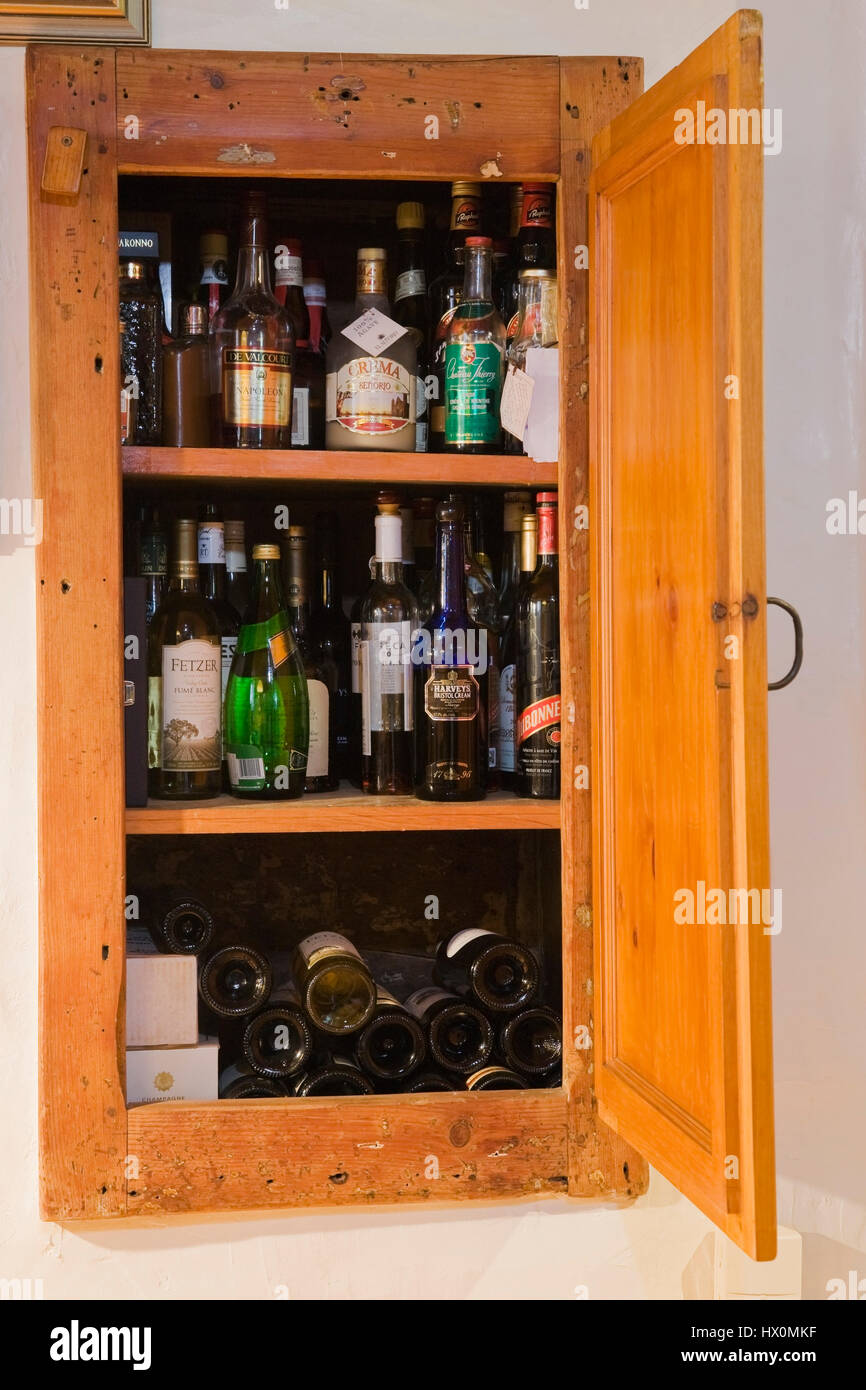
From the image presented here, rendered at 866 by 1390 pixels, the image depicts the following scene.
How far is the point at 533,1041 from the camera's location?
4.85ft

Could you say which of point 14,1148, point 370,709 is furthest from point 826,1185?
point 14,1148

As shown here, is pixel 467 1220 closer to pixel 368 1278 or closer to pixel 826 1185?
pixel 368 1278

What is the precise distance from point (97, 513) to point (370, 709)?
0.43 metres

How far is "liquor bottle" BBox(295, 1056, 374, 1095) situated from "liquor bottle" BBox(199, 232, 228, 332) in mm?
978

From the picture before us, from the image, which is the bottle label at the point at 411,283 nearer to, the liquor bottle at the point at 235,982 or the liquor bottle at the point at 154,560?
the liquor bottle at the point at 154,560

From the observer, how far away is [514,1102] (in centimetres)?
136

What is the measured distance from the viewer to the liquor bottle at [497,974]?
1.47m

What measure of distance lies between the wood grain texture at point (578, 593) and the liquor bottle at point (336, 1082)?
0.83 feet

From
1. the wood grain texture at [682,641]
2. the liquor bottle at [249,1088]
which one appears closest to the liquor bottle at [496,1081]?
the wood grain texture at [682,641]

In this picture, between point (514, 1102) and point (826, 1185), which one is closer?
point (514, 1102)

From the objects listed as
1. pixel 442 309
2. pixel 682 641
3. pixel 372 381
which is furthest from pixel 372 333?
pixel 682 641

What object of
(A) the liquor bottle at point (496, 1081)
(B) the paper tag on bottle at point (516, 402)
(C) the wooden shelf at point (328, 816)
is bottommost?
(A) the liquor bottle at point (496, 1081)

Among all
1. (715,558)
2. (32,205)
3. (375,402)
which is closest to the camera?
(715,558)

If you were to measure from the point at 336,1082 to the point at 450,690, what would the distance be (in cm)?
51
